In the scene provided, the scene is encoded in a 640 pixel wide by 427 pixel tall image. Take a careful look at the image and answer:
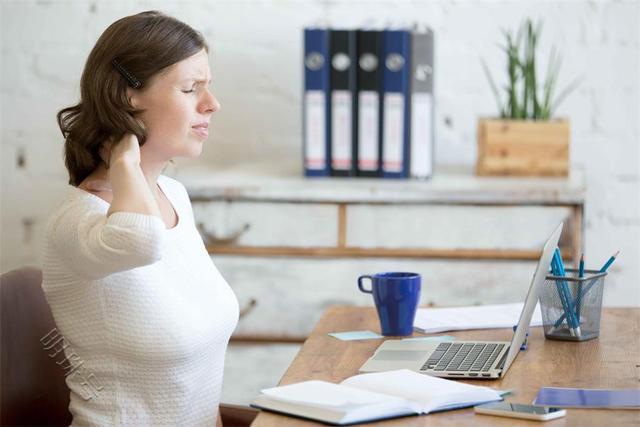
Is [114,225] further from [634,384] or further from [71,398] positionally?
[634,384]

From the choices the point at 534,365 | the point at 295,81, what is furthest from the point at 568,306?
the point at 295,81

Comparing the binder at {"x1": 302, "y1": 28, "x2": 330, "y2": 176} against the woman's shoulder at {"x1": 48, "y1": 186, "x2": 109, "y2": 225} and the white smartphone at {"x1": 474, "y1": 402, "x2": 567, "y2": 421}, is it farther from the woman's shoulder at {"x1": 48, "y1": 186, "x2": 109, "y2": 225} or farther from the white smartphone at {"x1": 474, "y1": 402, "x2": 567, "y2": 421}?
the white smartphone at {"x1": 474, "y1": 402, "x2": 567, "y2": 421}

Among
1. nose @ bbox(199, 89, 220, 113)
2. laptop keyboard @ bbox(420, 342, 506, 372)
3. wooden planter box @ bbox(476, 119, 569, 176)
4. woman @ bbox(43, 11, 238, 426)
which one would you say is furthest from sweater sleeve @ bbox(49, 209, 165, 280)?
wooden planter box @ bbox(476, 119, 569, 176)

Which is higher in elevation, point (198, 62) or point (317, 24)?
point (317, 24)

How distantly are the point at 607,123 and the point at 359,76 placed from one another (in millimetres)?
747

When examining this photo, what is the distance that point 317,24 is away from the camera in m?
2.80

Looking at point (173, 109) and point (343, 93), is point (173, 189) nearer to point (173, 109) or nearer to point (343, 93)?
point (173, 109)

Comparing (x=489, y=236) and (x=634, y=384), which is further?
(x=489, y=236)

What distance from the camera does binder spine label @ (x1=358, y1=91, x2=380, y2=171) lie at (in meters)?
2.47

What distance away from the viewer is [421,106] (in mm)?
2467

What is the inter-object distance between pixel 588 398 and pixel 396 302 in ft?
1.38

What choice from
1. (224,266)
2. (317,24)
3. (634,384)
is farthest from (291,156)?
(634,384)

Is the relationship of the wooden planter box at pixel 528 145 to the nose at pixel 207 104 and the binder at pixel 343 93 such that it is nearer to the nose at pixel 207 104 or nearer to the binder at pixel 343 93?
the binder at pixel 343 93

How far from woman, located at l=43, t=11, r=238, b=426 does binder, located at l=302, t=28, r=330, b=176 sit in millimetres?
843
